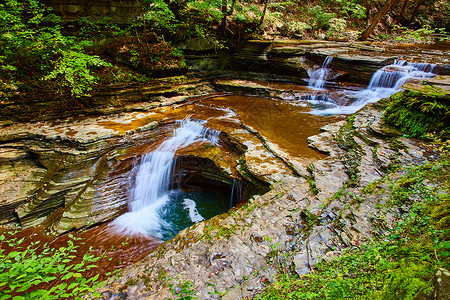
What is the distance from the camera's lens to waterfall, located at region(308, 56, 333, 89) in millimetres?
11461

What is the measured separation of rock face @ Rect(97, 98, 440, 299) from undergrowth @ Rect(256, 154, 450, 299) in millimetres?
273

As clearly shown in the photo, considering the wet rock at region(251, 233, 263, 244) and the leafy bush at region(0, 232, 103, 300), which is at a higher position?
Answer: the leafy bush at region(0, 232, 103, 300)

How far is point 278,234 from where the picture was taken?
3703 millimetres

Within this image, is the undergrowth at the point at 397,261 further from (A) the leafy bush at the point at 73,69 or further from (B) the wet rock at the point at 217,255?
(A) the leafy bush at the point at 73,69

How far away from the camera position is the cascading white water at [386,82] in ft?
30.4

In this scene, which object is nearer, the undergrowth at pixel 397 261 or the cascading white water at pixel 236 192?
the undergrowth at pixel 397 261

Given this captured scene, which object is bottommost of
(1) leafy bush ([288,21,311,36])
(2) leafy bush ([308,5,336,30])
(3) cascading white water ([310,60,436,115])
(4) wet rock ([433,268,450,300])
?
(4) wet rock ([433,268,450,300])

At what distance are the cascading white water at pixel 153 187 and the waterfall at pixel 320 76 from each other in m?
7.38

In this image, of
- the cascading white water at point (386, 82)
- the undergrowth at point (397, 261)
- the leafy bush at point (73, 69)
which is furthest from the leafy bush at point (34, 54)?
the cascading white water at point (386, 82)

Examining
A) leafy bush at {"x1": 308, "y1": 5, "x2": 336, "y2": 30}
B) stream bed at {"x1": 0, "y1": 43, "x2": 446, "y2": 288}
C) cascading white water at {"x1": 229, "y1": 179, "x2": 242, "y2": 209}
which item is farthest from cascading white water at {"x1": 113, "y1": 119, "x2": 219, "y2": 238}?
Answer: leafy bush at {"x1": 308, "y1": 5, "x2": 336, "y2": 30}

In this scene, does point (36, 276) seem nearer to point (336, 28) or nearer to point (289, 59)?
point (289, 59)

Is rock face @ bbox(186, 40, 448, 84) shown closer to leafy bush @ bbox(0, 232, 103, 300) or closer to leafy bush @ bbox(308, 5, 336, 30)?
leafy bush @ bbox(308, 5, 336, 30)

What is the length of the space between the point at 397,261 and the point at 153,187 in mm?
6514

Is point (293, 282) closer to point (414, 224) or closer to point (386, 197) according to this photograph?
point (414, 224)
